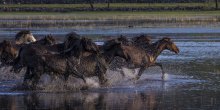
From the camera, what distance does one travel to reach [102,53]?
20.7 metres

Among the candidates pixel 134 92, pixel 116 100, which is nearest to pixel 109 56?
pixel 134 92

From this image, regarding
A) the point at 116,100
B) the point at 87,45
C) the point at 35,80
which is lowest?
the point at 116,100

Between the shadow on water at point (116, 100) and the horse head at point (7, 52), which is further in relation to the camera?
the horse head at point (7, 52)

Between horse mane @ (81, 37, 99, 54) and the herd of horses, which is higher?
horse mane @ (81, 37, 99, 54)

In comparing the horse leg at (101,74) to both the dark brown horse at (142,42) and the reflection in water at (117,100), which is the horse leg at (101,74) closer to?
the reflection in water at (117,100)

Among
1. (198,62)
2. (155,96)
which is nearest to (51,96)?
(155,96)

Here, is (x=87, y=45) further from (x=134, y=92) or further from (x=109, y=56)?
(x=134, y=92)

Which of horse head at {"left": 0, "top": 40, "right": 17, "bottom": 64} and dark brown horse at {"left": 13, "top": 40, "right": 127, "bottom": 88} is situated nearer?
dark brown horse at {"left": 13, "top": 40, "right": 127, "bottom": 88}

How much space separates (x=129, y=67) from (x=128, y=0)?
291 feet

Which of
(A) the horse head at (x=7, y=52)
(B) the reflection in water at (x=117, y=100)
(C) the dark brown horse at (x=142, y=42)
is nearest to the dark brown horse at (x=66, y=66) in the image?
(B) the reflection in water at (x=117, y=100)

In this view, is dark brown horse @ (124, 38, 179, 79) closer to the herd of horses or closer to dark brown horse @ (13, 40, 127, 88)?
the herd of horses

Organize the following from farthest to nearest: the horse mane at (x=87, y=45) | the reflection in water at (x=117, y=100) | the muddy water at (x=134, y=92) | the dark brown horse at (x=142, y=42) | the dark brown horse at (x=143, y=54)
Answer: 1. the dark brown horse at (x=142, y=42)
2. the dark brown horse at (x=143, y=54)
3. the horse mane at (x=87, y=45)
4. the muddy water at (x=134, y=92)
5. the reflection in water at (x=117, y=100)

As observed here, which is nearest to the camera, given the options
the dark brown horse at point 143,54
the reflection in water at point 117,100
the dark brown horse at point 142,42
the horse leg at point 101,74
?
the reflection in water at point 117,100

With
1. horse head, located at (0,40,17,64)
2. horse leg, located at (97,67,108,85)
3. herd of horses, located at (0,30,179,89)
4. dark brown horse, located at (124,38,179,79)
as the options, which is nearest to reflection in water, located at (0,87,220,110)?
herd of horses, located at (0,30,179,89)
